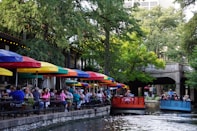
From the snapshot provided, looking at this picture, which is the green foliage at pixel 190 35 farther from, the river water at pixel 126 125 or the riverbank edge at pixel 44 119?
the river water at pixel 126 125

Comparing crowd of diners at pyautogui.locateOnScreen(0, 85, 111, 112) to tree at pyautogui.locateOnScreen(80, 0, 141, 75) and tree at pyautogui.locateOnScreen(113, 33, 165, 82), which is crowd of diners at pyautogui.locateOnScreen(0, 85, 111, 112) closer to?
tree at pyautogui.locateOnScreen(80, 0, 141, 75)

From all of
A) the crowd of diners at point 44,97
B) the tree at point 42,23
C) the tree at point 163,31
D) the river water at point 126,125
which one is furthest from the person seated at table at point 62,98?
the tree at point 163,31

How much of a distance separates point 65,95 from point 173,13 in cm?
5847

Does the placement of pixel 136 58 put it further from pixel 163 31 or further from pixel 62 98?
pixel 62 98

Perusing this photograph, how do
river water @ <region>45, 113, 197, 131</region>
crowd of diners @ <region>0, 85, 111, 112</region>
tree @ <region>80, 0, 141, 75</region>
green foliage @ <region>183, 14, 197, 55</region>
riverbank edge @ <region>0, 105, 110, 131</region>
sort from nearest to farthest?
riverbank edge @ <region>0, 105, 110, 131</region>, crowd of diners @ <region>0, 85, 111, 112</region>, river water @ <region>45, 113, 197, 131</region>, tree @ <region>80, 0, 141, 75</region>, green foliage @ <region>183, 14, 197, 55</region>

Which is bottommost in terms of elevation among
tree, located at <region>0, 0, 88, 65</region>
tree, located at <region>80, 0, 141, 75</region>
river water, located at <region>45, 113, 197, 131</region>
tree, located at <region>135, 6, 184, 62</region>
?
river water, located at <region>45, 113, 197, 131</region>

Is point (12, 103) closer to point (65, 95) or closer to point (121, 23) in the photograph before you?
point (65, 95)

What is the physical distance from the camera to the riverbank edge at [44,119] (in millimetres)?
14781

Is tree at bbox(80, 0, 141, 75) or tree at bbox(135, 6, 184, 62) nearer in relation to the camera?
tree at bbox(80, 0, 141, 75)

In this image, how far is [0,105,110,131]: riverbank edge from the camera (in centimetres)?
1478

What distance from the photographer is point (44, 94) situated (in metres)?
21.0

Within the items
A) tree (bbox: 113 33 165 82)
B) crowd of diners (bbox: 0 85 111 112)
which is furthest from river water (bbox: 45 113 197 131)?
tree (bbox: 113 33 165 82)

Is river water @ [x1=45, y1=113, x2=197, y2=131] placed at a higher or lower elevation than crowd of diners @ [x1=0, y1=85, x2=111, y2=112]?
lower

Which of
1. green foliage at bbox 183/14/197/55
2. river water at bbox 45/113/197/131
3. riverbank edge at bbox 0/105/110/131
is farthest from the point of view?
green foliage at bbox 183/14/197/55
